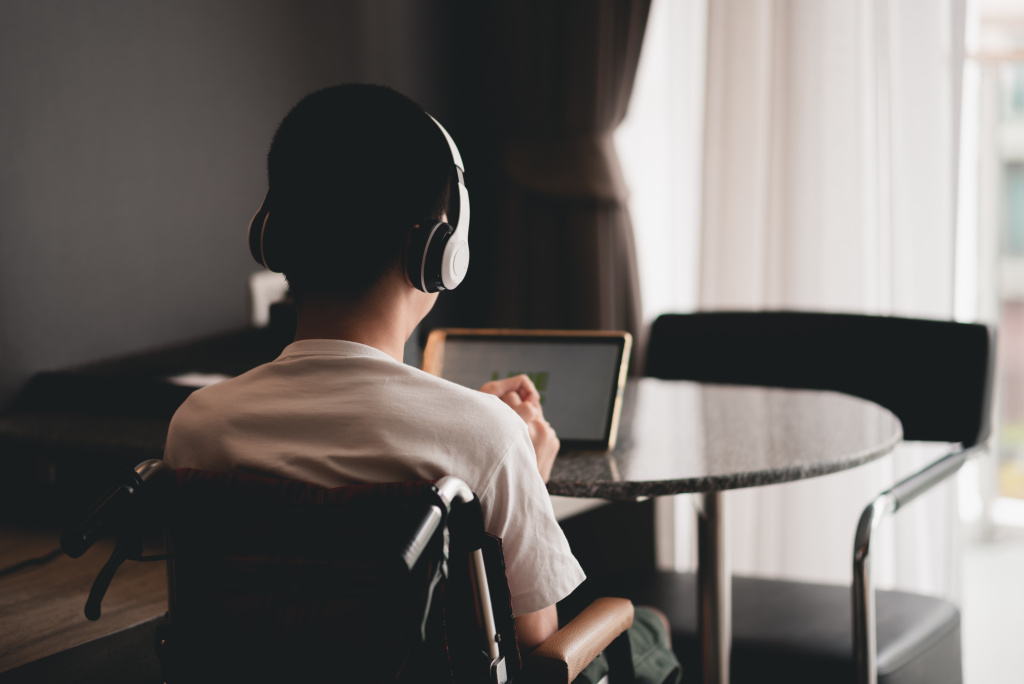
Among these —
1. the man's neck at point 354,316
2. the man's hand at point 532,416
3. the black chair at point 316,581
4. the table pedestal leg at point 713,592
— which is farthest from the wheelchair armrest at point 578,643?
the table pedestal leg at point 713,592

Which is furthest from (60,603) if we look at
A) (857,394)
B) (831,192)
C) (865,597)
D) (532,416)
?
(831,192)

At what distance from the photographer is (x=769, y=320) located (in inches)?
80.0

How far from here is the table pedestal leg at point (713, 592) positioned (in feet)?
4.62

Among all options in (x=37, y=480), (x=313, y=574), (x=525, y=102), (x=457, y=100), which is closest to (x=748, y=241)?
(x=525, y=102)

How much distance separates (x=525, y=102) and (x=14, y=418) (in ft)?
5.63

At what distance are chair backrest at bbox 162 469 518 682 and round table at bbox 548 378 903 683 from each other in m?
0.41

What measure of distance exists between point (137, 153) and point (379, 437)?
1582 mm

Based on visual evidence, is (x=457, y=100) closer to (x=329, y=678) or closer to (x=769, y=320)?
(x=769, y=320)

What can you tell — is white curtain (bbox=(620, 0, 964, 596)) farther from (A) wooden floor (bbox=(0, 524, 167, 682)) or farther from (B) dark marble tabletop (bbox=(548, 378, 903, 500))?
(A) wooden floor (bbox=(0, 524, 167, 682))

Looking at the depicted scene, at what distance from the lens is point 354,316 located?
2.72 ft

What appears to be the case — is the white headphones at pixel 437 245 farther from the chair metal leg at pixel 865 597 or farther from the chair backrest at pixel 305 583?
the chair metal leg at pixel 865 597

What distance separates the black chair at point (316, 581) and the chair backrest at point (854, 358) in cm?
126

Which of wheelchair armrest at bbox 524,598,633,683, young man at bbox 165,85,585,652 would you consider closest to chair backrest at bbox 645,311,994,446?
wheelchair armrest at bbox 524,598,633,683

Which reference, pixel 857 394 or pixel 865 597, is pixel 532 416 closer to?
pixel 865 597
